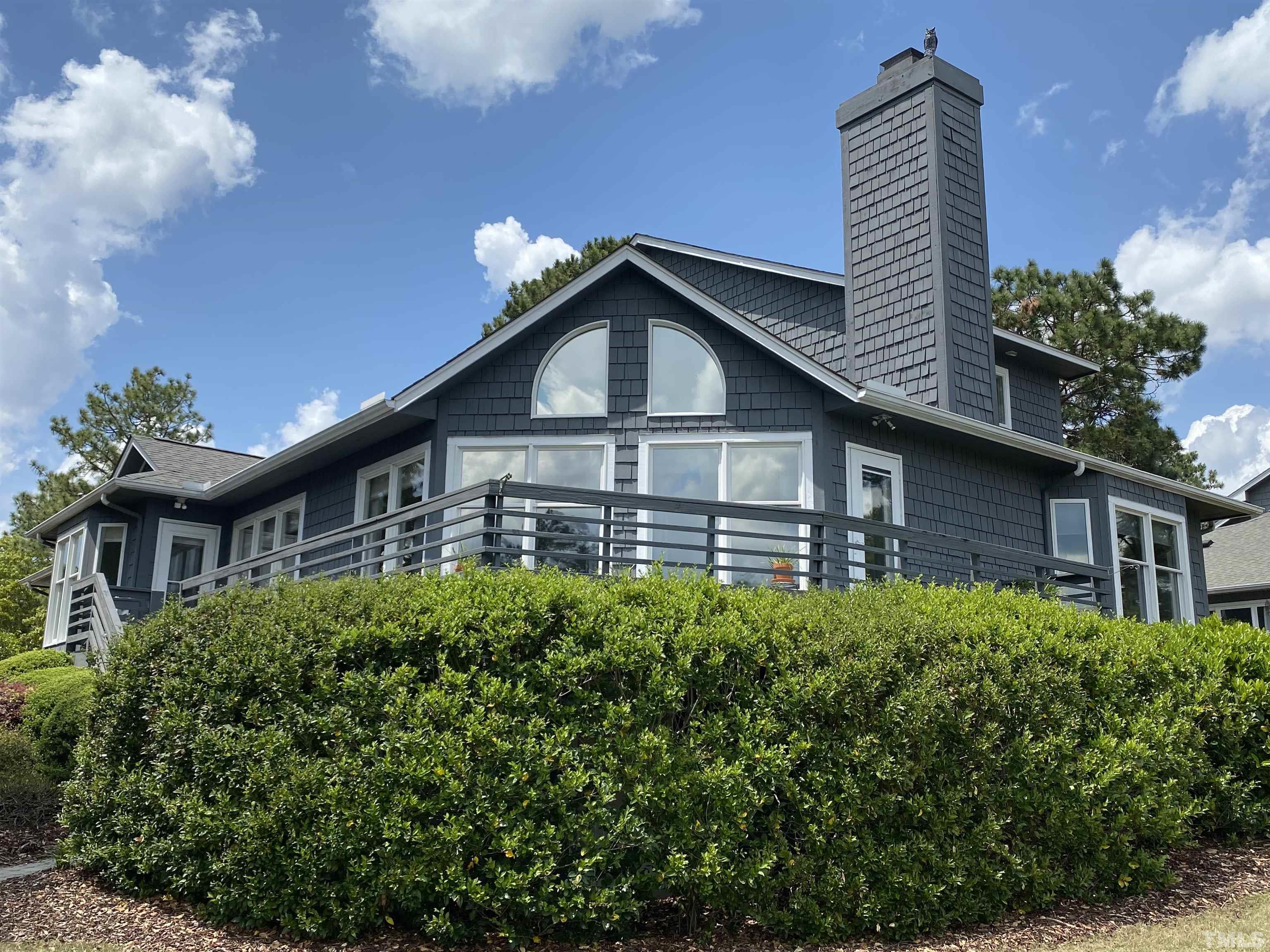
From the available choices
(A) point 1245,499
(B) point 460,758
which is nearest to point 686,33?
(B) point 460,758

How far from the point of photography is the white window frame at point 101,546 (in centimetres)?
1744

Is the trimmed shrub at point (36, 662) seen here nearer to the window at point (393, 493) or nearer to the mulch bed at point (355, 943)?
the window at point (393, 493)

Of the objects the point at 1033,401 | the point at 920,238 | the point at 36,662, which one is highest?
the point at 920,238

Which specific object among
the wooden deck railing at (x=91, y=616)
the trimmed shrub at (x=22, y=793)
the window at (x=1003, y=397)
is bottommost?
the trimmed shrub at (x=22, y=793)

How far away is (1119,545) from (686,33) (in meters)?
10.0

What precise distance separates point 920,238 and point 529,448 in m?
6.32

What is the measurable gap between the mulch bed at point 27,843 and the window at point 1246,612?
20740 millimetres

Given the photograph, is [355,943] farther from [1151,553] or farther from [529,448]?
[1151,553]

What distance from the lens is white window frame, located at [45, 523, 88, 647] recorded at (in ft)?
59.0

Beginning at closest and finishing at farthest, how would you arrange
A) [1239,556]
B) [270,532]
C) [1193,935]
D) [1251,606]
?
[1193,935]
[270,532]
[1251,606]
[1239,556]

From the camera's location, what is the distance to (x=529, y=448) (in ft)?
38.5

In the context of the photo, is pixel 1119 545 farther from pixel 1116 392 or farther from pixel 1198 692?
pixel 1116 392

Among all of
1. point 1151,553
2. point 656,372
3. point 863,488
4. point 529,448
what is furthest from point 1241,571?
point 529,448

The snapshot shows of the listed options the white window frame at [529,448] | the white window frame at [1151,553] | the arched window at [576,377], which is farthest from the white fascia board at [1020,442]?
the arched window at [576,377]
